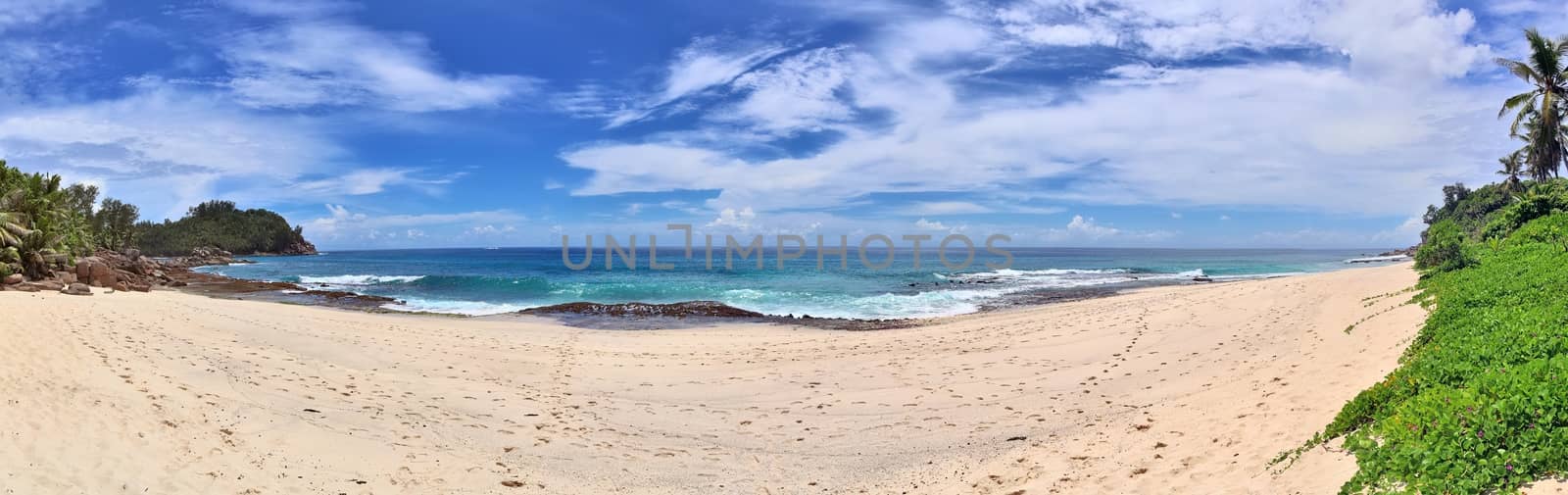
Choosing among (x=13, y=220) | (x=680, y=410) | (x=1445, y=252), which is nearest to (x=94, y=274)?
(x=13, y=220)

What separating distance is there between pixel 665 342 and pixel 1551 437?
53.2 ft

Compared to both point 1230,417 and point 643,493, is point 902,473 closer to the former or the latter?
point 643,493

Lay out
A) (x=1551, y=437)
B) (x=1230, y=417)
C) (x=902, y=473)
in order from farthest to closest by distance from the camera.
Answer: (x=902, y=473)
(x=1230, y=417)
(x=1551, y=437)

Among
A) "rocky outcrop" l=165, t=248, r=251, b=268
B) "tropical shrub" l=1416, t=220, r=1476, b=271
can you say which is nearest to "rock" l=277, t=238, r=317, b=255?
"rocky outcrop" l=165, t=248, r=251, b=268

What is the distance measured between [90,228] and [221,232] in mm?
67641

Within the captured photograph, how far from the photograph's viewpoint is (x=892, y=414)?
9.86m

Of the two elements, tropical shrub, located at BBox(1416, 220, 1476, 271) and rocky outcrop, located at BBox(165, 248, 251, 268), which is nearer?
tropical shrub, located at BBox(1416, 220, 1476, 271)

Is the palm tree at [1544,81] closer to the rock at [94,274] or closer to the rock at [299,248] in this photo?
the rock at [94,274]

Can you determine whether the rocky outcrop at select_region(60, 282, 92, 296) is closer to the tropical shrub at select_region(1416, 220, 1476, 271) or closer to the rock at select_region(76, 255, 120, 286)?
the rock at select_region(76, 255, 120, 286)

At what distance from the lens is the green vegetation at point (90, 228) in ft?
87.2

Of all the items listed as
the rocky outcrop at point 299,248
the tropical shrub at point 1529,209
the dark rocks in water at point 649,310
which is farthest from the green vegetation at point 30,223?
the rocky outcrop at point 299,248

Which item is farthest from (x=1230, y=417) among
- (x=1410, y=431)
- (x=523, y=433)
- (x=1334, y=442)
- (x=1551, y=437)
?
(x=523, y=433)

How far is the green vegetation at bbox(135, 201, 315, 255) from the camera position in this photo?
348 ft

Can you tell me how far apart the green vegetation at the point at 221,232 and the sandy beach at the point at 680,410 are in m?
117
